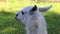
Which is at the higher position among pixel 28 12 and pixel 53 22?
pixel 28 12

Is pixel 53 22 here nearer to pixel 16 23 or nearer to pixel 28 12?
pixel 16 23

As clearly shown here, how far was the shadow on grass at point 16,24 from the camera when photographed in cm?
571

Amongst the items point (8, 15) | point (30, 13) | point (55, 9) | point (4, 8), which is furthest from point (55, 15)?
point (30, 13)

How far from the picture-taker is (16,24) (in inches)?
246

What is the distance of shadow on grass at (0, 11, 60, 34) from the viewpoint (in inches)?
225

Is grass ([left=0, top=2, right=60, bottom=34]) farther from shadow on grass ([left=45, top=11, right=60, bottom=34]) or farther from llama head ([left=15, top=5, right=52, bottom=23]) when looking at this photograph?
llama head ([left=15, top=5, right=52, bottom=23])

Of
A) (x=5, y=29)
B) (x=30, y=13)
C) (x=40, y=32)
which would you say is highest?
(x=30, y=13)

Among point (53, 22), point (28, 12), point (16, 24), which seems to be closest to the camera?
point (28, 12)

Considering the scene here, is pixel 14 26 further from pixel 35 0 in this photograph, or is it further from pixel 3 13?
pixel 35 0

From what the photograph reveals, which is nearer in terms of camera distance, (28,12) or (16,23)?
(28,12)

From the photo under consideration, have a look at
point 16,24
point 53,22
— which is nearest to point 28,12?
point 16,24

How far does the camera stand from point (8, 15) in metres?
7.55

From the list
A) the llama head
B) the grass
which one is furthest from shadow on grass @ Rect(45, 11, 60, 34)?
the llama head

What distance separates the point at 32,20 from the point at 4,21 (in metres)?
4.35
